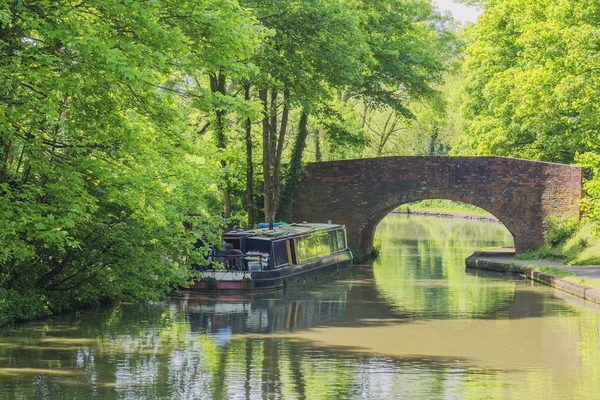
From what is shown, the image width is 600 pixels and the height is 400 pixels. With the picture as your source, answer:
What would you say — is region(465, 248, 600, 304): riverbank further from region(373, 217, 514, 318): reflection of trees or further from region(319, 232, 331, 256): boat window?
region(319, 232, 331, 256): boat window

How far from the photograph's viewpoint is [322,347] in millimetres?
15281

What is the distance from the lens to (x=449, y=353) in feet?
48.7

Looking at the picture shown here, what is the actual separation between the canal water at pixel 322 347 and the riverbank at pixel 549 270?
39cm

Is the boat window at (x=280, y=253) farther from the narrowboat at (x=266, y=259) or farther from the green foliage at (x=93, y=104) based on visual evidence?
the green foliage at (x=93, y=104)

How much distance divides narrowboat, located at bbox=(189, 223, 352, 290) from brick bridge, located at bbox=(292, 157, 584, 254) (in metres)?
4.43

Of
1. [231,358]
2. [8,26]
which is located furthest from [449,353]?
[8,26]

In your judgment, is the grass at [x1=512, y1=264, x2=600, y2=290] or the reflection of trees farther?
the grass at [x1=512, y1=264, x2=600, y2=290]

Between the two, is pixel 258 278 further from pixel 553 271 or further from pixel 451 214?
pixel 451 214

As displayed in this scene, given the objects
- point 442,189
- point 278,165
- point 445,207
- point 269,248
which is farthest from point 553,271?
point 445,207

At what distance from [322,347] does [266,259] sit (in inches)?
317

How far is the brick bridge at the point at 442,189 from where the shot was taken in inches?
1164

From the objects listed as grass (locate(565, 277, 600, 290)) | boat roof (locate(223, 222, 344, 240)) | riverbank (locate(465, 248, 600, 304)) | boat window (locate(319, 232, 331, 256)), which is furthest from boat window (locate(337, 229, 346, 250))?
grass (locate(565, 277, 600, 290))

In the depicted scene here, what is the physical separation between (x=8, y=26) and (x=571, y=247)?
1936cm

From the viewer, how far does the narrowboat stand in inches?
→ 875
